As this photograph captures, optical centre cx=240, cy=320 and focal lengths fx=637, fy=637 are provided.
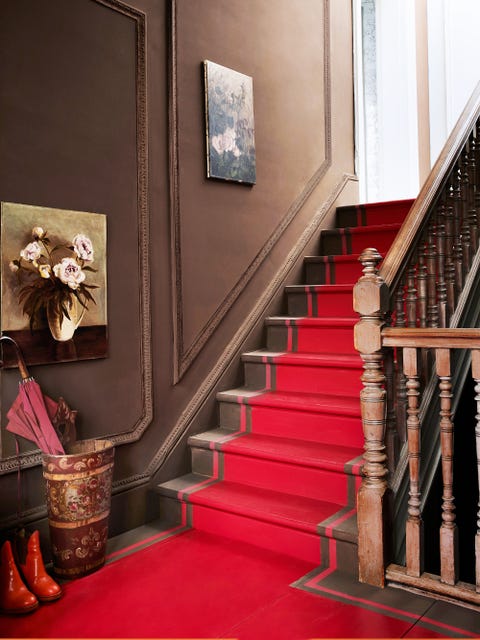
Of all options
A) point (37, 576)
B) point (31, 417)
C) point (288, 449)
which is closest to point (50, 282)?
point (31, 417)

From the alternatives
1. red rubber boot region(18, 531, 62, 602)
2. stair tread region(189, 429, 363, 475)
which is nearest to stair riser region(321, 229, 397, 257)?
stair tread region(189, 429, 363, 475)

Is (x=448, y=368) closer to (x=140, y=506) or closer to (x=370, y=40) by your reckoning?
(x=140, y=506)

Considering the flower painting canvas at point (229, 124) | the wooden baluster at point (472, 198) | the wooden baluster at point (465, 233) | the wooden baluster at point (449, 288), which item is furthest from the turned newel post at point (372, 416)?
the flower painting canvas at point (229, 124)

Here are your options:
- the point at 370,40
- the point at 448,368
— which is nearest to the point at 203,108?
the point at 448,368

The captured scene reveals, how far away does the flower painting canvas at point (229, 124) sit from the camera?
12.0ft

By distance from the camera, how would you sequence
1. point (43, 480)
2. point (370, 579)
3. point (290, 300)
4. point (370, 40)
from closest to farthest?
point (370, 579) < point (43, 480) < point (290, 300) < point (370, 40)

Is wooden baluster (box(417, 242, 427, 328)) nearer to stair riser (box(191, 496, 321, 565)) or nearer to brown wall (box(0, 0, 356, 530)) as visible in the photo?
stair riser (box(191, 496, 321, 565))

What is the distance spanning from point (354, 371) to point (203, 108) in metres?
1.72

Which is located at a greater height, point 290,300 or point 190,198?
point 190,198

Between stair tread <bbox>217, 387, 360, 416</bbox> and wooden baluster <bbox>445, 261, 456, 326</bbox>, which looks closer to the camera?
wooden baluster <bbox>445, 261, 456, 326</bbox>

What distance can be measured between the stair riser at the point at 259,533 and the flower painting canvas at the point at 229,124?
74.0 inches

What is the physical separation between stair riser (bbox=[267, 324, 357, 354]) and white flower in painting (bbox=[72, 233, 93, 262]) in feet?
4.87

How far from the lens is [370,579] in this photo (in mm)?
2471

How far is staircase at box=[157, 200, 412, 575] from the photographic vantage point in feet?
9.12
